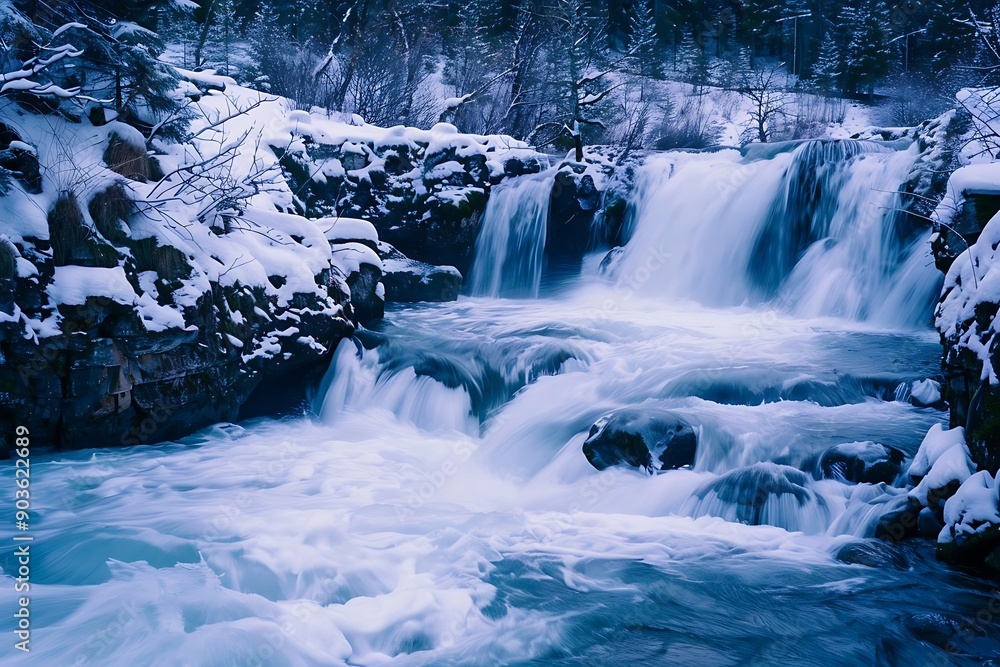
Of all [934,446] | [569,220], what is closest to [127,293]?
[934,446]

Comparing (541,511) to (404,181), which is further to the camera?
(404,181)

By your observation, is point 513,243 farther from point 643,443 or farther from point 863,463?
point 863,463

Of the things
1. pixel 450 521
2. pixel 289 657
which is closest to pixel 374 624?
pixel 289 657

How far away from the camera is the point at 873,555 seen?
14.8ft

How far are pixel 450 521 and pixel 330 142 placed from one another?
807 cm

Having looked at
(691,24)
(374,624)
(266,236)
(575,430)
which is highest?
(691,24)

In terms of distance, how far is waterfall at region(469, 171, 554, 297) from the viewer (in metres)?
12.4

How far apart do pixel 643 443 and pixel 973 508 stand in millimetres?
2251

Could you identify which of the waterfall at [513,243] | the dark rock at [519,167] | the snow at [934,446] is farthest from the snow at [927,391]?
the dark rock at [519,167]

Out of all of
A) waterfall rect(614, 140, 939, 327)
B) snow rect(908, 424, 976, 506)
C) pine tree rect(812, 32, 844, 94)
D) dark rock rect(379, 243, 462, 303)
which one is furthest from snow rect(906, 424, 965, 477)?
pine tree rect(812, 32, 844, 94)

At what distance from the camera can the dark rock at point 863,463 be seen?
5.16m

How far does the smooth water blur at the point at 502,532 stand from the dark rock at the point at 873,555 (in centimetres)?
3

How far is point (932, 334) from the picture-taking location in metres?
8.45

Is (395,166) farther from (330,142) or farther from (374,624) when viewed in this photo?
(374,624)
